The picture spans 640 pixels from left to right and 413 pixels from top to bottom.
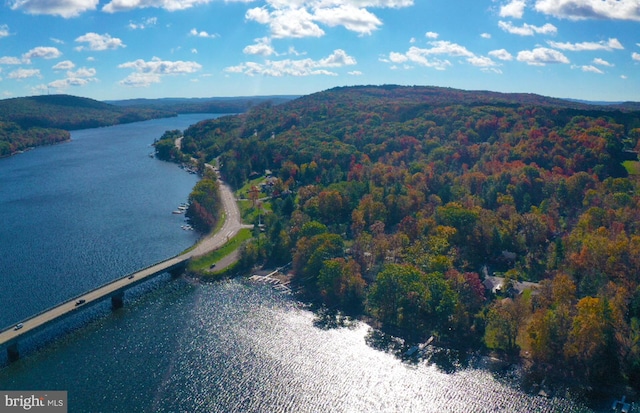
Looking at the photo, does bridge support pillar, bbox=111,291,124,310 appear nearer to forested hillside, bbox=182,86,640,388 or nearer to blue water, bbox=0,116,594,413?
blue water, bbox=0,116,594,413

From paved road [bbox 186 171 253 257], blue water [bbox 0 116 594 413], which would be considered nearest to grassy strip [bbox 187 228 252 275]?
paved road [bbox 186 171 253 257]

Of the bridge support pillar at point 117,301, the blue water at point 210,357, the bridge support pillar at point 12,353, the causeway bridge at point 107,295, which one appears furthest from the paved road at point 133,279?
the blue water at point 210,357

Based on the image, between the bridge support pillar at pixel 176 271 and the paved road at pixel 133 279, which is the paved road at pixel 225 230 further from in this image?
the bridge support pillar at pixel 176 271

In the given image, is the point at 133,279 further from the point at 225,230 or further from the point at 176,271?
the point at 225,230

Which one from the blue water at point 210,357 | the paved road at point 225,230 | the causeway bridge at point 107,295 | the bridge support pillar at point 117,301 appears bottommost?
the blue water at point 210,357

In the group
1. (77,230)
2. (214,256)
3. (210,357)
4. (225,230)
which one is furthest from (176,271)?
(77,230)
